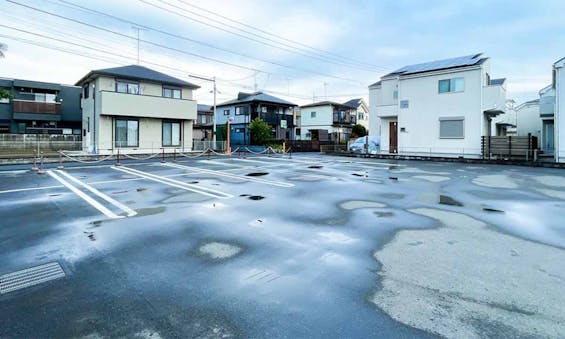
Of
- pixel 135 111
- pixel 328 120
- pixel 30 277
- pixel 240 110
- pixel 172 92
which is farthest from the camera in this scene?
pixel 328 120

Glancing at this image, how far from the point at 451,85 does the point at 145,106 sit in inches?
808

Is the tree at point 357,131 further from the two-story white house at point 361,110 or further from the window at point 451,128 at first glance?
the window at point 451,128

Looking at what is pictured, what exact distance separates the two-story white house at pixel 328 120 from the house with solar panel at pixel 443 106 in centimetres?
1457

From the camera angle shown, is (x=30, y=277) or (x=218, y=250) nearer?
(x=30, y=277)

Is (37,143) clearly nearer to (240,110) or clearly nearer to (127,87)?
(127,87)

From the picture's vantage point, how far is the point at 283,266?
385 cm

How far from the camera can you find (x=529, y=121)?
30641 millimetres

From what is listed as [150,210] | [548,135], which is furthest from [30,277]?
[548,135]

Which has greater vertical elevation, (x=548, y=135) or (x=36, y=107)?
(x=36, y=107)

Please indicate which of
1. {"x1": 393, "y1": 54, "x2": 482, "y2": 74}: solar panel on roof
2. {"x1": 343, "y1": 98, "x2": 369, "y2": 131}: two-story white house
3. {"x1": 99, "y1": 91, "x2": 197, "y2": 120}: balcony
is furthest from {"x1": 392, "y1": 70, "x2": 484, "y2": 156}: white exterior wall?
{"x1": 343, "y1": 98, "x2": 369, "y2": 131}: two-story white house

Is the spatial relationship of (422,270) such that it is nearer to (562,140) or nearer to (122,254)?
(122,254)

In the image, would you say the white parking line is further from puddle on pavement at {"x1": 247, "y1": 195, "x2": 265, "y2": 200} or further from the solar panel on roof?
the solar panel on roof

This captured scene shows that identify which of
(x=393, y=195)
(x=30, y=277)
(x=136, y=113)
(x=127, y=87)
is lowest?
(x=30, y=277)

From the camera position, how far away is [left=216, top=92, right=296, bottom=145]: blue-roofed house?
115 ft
